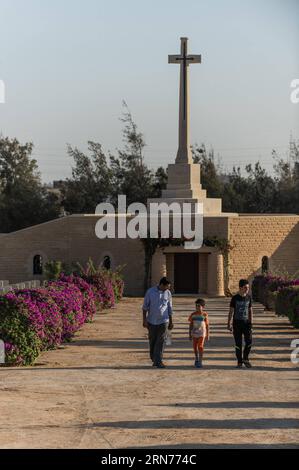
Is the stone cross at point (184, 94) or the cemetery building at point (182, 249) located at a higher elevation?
the stone cross at point (184, 94)

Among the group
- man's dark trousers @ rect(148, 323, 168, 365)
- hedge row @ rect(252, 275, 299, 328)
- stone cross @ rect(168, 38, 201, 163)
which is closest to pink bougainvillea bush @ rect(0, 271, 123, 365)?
man's dark trousers @ rect(148, 323, 168, 365)

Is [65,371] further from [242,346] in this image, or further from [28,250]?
[28,250]

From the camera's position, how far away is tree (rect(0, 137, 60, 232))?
231ft

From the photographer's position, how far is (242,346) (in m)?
19.6

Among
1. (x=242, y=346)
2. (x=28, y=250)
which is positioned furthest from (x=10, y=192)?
(x=242, y=346)

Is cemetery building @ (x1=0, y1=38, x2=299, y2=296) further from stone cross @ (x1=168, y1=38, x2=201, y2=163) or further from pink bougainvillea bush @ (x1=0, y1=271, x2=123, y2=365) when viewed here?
pink bougainvillea bush @ (x1=0, y1=271, x2=123, y2=365)

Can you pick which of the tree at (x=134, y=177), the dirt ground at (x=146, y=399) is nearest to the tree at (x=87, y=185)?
the tree at (x=134, y=177)

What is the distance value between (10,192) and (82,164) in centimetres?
578

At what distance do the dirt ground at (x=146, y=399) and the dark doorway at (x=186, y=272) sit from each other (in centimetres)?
2319

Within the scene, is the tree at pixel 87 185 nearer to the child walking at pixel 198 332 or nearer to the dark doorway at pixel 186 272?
the dark doorway at pixel 186 272

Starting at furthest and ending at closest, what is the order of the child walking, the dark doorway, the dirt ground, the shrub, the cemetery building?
the dark doorway < the cemetery building < the shrub < the child walking < the dirt ground

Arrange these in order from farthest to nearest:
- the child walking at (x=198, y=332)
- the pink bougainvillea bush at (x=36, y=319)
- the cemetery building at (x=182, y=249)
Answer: the cemetery building at (x=182, y=249) < the pink bougainvillea bush at (x=36, y=319) < the child walking at (x=198, y=332)

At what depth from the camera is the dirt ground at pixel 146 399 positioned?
491 inches

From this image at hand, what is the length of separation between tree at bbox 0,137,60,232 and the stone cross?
23447 millimetres
